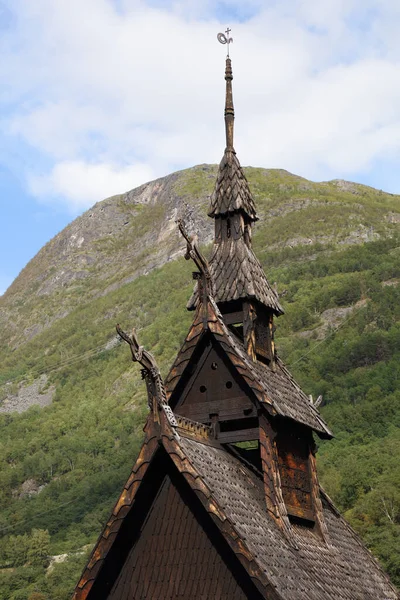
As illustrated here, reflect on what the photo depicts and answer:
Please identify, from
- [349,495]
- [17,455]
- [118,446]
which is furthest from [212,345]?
[17,455]

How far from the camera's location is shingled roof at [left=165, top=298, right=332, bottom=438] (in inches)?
599

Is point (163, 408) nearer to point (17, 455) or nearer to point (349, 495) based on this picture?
point (349, 495)

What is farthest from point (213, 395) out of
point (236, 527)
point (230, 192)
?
point (230, 192)

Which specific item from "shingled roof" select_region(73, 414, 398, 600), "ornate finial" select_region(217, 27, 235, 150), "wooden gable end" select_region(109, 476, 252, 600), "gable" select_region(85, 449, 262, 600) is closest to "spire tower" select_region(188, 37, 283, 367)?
"ornate finial" select_region(217, 27, 235, 150)

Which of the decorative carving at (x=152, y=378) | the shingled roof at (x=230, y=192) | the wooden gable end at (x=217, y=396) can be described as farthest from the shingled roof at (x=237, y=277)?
the decorative carving at (x=152, y=378)

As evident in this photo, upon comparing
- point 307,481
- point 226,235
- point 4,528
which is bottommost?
point 307,481

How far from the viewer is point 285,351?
162 m

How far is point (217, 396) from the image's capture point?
51.8 ft

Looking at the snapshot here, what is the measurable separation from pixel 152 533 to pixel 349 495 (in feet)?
286

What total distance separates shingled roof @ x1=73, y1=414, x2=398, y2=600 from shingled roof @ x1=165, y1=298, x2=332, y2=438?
3.66 ft

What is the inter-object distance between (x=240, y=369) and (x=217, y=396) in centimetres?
74

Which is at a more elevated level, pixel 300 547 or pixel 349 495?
pixel 349 495

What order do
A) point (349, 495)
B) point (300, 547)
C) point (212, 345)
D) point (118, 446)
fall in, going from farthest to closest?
point (118, 446)
point (349, 495)
point (212, 345)
point (300, 547)

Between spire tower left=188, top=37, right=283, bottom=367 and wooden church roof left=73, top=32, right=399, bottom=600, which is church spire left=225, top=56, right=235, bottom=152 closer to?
spire tower left=188, top=37, right=283, bottom=367
